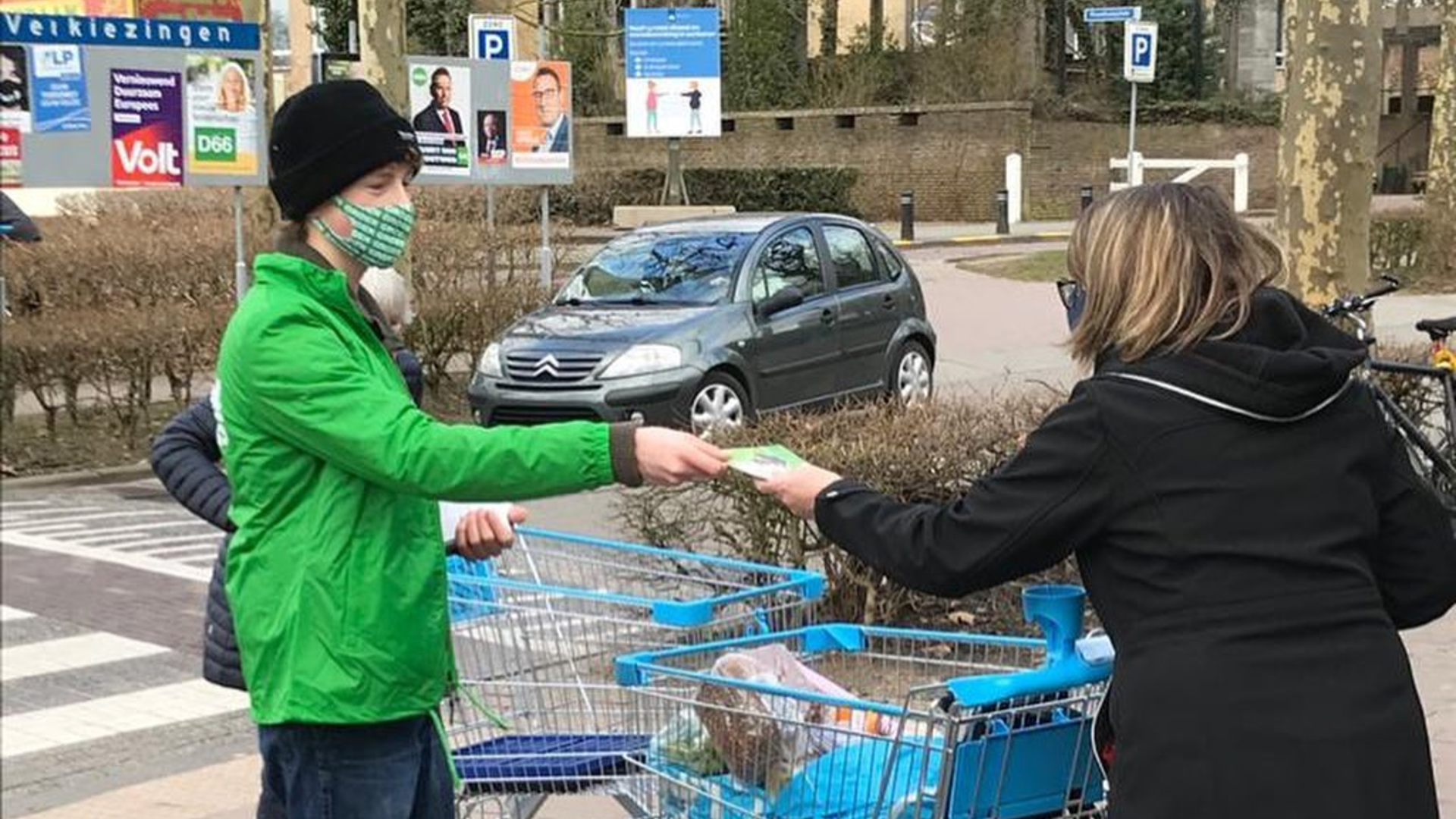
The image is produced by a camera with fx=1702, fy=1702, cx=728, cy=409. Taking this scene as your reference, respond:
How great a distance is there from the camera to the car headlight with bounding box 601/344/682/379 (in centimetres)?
1186

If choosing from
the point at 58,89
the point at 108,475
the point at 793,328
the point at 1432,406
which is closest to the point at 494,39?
the point at 58,89

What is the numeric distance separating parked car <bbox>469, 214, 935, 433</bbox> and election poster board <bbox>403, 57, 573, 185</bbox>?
10.2 feet

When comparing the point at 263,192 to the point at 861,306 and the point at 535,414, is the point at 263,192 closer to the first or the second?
the point at 535,414

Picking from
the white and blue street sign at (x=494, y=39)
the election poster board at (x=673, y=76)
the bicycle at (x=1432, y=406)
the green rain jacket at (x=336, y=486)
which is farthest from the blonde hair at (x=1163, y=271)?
the election poster board at (x=673, y=76)

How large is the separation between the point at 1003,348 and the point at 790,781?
16302 millimetres

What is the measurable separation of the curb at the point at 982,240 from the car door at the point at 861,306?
722 inches

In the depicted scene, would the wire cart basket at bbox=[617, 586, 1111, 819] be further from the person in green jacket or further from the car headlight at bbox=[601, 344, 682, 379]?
the car headlight at bbox=[601, 344, 682, 379]

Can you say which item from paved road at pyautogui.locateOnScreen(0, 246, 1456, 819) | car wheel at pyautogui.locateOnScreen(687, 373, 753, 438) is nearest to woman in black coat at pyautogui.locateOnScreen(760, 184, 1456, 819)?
paved road at pyautogui.locateOnScreen(0, 246, 1456, 819)

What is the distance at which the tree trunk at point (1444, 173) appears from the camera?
23.8 metres

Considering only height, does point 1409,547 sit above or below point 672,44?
below

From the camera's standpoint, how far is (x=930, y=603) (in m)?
6.80

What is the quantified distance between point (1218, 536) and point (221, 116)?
1249cm

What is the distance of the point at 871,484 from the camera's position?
6227 mm

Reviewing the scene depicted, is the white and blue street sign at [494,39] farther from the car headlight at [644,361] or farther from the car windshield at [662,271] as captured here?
the car headlight at [644,361]
